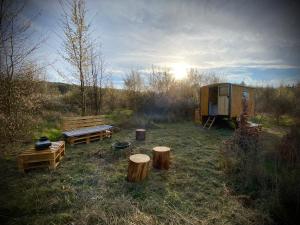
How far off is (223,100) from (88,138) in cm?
757

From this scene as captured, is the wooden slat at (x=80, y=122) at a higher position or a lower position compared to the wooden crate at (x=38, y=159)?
higher

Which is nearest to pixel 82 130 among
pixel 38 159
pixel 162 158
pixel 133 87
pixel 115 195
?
pixel 38 159

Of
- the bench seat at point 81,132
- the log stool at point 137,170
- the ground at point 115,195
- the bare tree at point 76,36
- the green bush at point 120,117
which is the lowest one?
the ground at point 115,195

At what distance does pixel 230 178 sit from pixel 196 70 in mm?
13656

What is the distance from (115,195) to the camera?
320 centimetres

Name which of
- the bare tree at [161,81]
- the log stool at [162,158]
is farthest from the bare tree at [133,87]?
the log stool at [162,158]

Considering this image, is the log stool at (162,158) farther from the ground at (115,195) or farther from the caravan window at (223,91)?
the caravan window at (223,91)

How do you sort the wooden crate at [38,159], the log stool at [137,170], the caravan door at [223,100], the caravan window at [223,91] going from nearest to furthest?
the log stool at [137,170], the wooden crate at [38,159], the caravan door at [223,100], the caravan window at [223,91]

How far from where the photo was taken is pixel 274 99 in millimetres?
14227

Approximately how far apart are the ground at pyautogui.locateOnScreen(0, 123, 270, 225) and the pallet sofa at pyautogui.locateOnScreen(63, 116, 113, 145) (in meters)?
1.42

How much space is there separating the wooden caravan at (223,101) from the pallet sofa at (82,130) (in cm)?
605

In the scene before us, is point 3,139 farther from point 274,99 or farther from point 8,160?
point 274,99

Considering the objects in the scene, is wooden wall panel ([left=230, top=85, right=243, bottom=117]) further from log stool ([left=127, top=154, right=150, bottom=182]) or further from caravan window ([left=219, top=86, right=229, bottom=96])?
log stool ([left=127, top=154, right=150, bottom=182])

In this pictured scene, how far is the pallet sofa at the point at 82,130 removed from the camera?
6250 millimetres
